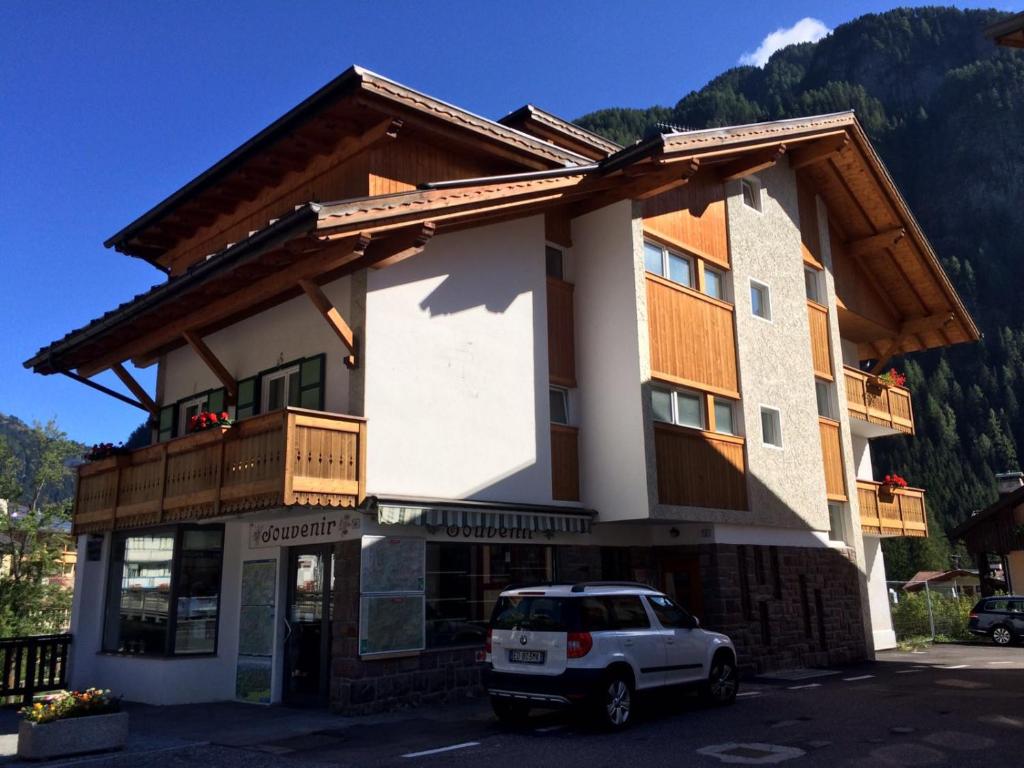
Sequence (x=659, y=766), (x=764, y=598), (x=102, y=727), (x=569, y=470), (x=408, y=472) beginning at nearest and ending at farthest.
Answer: (x=659, y=766) → (x=102, y=727) → (x=408, y=472) → (x=569, y=470) → (x=764, y=598)

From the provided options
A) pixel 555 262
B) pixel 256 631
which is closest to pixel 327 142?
pixel 555 262

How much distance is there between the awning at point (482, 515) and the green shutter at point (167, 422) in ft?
23.0

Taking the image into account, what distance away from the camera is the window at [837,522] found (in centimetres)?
2231

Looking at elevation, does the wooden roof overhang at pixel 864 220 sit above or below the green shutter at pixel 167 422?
above

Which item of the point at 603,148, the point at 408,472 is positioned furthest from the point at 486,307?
the point at 603,148

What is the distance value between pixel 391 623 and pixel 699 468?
23.6ft

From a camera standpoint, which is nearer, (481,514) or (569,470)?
(481,514)

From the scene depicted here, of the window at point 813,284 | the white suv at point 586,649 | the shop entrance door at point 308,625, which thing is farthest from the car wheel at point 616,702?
the window at point 813,284

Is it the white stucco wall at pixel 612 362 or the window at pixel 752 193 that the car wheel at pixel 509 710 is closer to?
the white stucco wall at pixel 612 362

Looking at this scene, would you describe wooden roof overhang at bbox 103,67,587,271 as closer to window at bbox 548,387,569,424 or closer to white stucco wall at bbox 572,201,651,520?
white stucco wall at bbox 572,201,651,520

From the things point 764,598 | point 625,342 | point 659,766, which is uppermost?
point 625,342

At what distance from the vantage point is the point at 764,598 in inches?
732

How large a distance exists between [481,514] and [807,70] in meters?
197

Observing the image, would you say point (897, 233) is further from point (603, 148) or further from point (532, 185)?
point (532, 185)
